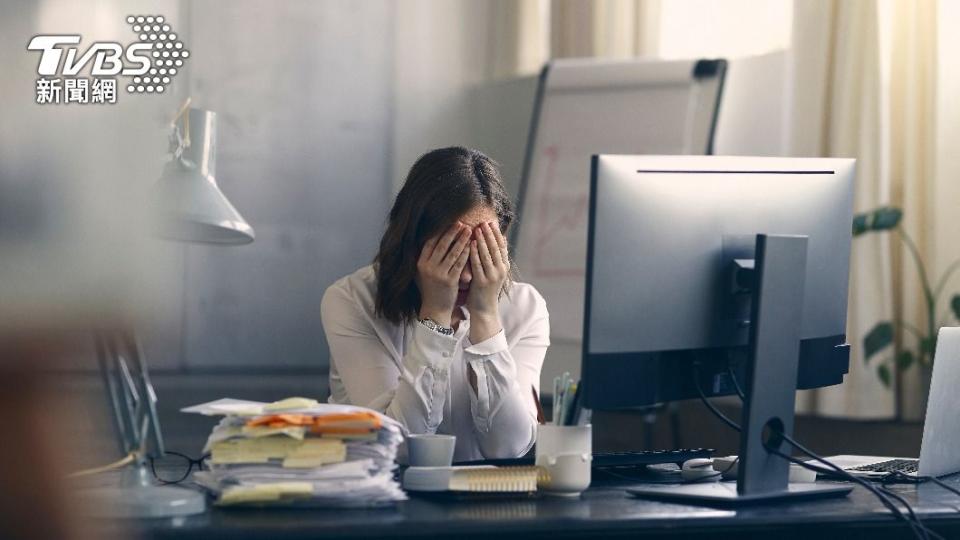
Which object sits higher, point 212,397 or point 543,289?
point 543,289

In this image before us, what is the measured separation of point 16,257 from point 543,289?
3.08m

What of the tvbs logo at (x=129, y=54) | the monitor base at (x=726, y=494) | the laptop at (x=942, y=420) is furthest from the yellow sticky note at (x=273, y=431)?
the tvbs logo at (x=129, y=54)

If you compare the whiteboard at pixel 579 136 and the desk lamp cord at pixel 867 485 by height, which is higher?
the whiteboard at pixel 579 136

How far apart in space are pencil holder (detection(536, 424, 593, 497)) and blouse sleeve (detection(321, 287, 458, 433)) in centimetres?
38

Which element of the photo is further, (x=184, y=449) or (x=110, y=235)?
(x=184, y=449)

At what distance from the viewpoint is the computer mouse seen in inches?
63.1

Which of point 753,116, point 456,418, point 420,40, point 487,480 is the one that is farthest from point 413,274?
point 420,40

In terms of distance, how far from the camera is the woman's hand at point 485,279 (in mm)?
1928

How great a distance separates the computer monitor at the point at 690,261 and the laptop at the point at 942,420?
6.5 inches

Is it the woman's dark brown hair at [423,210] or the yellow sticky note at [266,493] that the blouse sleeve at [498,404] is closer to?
the woman's dark brown hair at [423,210]

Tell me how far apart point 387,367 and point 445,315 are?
13cm

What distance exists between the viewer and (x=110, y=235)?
358 millimetres

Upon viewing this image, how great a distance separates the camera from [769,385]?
1.46m

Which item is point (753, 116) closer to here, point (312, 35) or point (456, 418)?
point (312, 35)
